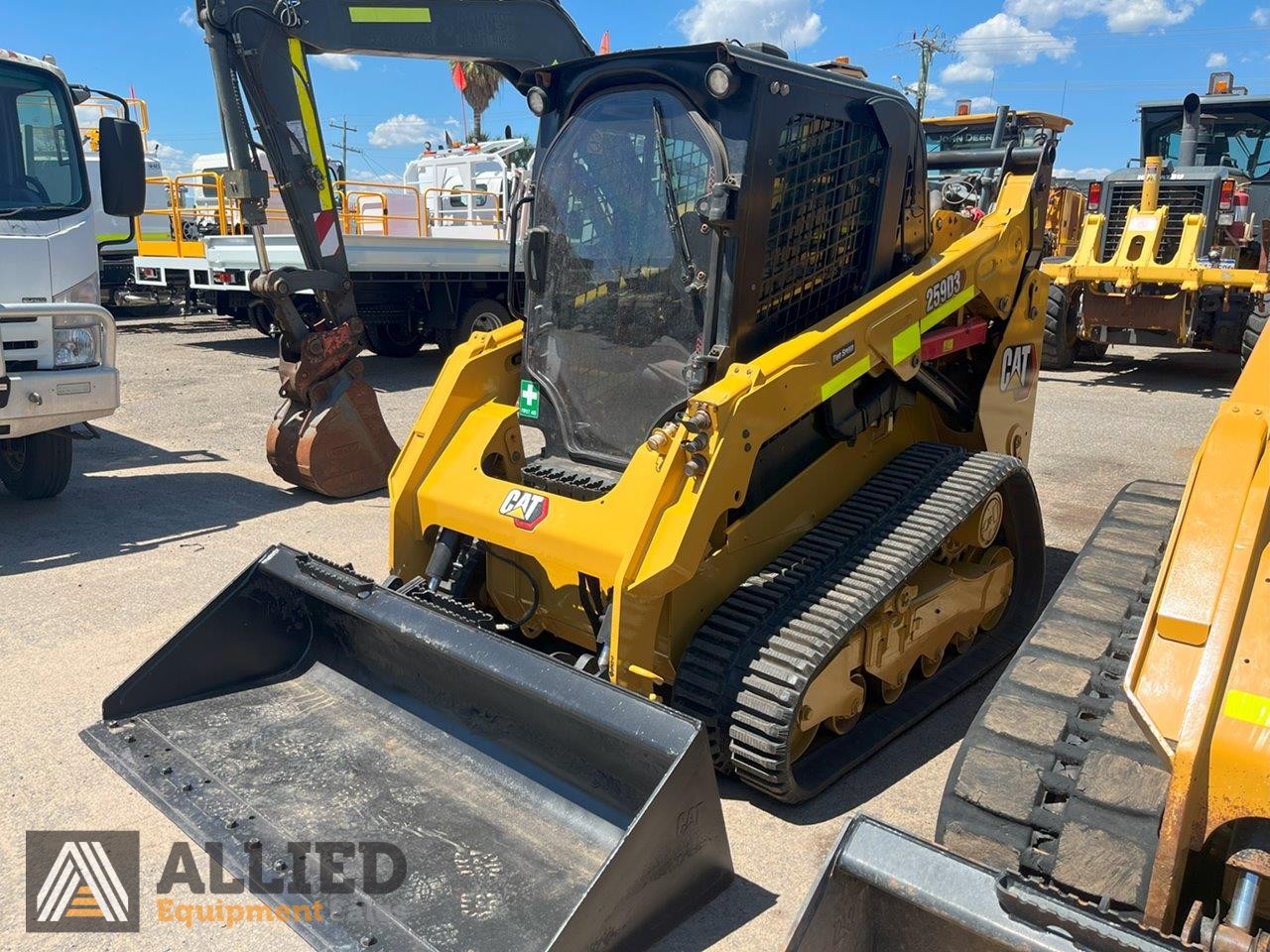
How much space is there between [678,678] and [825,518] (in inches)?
34.8

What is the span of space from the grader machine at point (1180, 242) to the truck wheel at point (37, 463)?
32.9 feet

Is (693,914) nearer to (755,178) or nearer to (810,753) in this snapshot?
(810,753)

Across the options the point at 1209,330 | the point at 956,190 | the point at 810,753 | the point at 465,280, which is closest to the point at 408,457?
the point at 810,753

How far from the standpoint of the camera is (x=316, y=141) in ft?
21.2

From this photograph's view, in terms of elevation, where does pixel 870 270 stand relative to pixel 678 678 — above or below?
above

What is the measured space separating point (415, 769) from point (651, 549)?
102 centimetres

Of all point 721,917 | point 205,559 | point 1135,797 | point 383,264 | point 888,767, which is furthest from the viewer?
point 383,264

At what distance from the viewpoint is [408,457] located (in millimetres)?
4102

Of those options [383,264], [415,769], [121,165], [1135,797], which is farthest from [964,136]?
[1135,797]

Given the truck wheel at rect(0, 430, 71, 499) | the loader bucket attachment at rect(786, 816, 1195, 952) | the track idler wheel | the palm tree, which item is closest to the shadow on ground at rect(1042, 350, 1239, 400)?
the track idler wheel

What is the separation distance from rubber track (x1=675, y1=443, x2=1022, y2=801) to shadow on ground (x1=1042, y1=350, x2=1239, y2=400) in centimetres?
886

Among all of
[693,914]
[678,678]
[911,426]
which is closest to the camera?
[693,914]

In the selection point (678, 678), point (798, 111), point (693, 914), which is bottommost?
point (693, 914)

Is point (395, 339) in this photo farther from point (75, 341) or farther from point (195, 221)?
point (75, 341)
